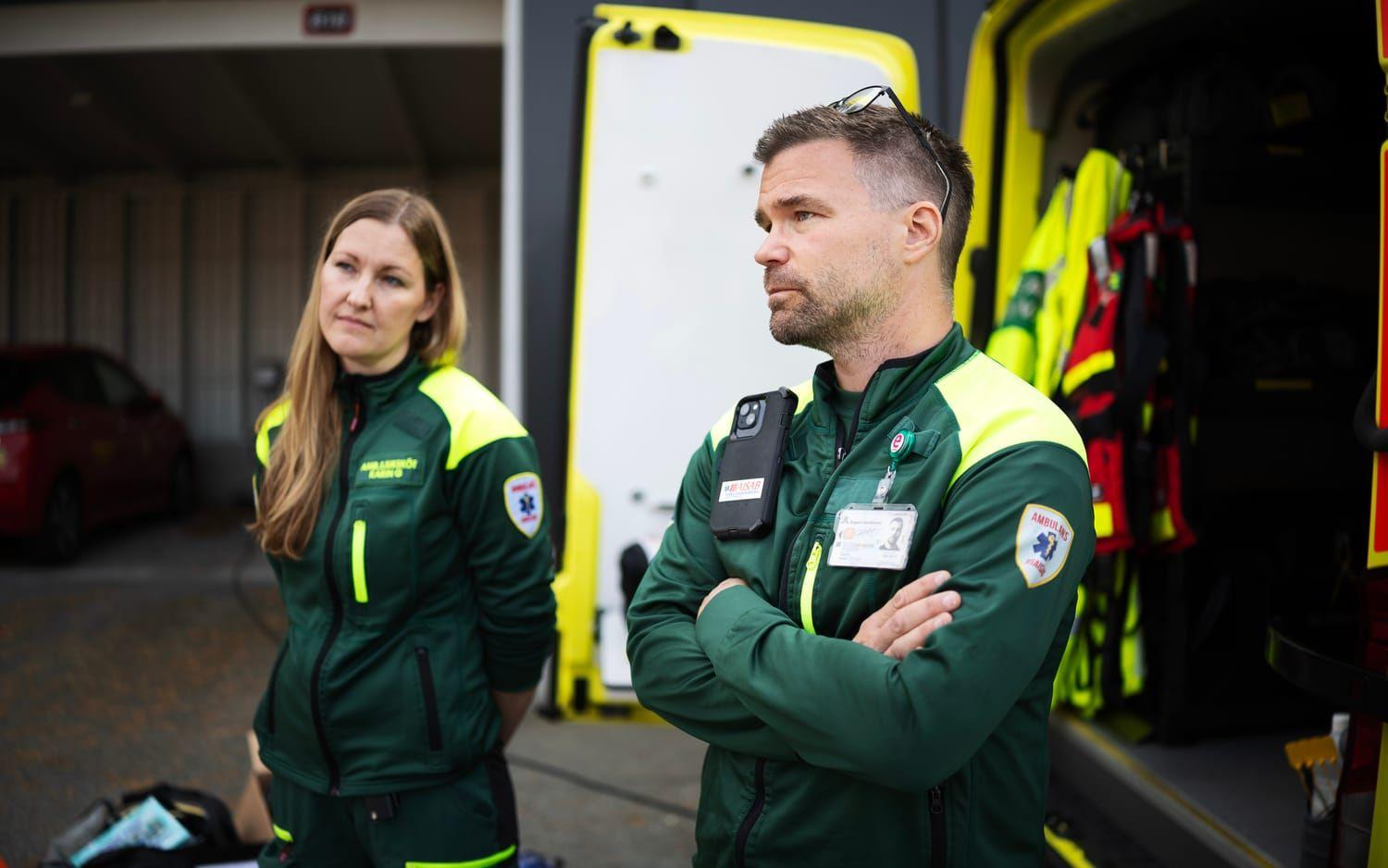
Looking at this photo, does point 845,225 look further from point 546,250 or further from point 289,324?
point 289,324

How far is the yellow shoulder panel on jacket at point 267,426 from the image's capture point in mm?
2072

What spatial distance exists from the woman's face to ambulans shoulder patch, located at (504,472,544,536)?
1.15ft

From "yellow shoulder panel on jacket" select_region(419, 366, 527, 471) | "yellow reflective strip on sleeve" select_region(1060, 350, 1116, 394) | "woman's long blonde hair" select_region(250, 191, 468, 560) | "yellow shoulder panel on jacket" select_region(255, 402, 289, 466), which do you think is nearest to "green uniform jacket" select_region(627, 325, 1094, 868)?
"yellow shoulder panel on jacket" select_region(419, 366, 527, 471)

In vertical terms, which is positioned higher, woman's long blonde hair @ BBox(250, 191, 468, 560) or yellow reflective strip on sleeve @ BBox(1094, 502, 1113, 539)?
woman's long blonde hair @ BBox(250, 191, 468, 560)

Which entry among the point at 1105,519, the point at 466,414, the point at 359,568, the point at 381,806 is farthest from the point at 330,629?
the point at 1105,519

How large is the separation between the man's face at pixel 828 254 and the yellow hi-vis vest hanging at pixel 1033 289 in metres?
1.74

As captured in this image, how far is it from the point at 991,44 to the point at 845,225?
2.15 meters

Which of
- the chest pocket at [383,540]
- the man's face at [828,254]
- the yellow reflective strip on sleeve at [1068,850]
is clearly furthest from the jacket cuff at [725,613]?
the yellow reflective strip on sleeve at [1068,850]

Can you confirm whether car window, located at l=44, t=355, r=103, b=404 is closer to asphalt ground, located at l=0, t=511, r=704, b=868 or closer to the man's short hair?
asphalt ground, located at l=0, t=511, r=704, b=868

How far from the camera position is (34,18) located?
21.4 feet

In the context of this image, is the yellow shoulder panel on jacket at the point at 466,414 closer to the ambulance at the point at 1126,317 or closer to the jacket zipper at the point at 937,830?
the ambulance at the point at 1126,317

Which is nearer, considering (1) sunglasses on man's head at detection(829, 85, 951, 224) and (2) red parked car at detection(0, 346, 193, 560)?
(1) sunglasses on man's head at detection(829, 85, 951, 224)

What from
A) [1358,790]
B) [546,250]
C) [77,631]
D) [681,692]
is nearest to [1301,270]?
[1358,790]

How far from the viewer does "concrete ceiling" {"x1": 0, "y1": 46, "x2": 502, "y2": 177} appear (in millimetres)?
7914
